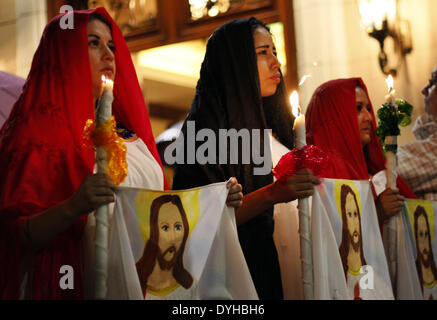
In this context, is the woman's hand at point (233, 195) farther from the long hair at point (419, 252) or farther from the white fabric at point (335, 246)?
the long hair at point (419, 252)

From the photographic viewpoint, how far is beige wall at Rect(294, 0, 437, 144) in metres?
4.17

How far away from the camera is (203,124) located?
2.52 metres

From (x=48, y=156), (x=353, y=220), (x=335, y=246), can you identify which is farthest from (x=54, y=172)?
(x=353, y=220)

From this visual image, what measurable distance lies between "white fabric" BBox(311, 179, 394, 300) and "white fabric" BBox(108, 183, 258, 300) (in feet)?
0.99

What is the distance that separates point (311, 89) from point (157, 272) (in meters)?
2.76

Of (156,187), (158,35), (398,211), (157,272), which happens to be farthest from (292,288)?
(158,35)

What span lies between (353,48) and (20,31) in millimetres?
2737

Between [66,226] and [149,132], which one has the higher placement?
[149,132]

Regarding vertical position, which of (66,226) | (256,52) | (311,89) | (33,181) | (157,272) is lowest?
(157,272)

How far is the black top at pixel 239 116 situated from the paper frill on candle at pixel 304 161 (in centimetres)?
32

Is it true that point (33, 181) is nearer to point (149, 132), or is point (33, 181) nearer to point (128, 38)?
point (149, 132)

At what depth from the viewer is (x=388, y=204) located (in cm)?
258
